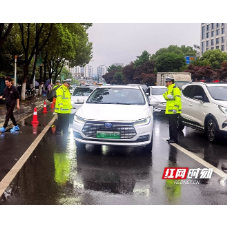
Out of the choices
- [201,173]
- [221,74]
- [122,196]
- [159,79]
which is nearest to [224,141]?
[201,173]

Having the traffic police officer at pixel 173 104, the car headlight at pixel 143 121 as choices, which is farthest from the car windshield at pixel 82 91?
the car headlight at pixel 143 121

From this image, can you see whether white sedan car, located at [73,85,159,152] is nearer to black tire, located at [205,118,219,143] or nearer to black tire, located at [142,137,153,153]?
black tire, located at [142,137,153,153]

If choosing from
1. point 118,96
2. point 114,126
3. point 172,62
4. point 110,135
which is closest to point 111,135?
point 110,135

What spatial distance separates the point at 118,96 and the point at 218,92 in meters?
3.13

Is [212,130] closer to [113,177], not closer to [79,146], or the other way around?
[79,146]

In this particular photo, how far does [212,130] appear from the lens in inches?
347

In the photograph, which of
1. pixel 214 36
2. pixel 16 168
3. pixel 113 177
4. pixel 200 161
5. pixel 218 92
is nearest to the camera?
pixel 113 177

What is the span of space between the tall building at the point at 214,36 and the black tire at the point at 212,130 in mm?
90297

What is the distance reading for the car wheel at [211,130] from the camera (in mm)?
8539

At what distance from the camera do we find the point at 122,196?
15.3ft

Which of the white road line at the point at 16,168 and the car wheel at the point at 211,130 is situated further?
the car wheel at the point at 211,130

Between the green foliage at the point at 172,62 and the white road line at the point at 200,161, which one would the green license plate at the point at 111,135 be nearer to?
the white road line at the point at 200,161
